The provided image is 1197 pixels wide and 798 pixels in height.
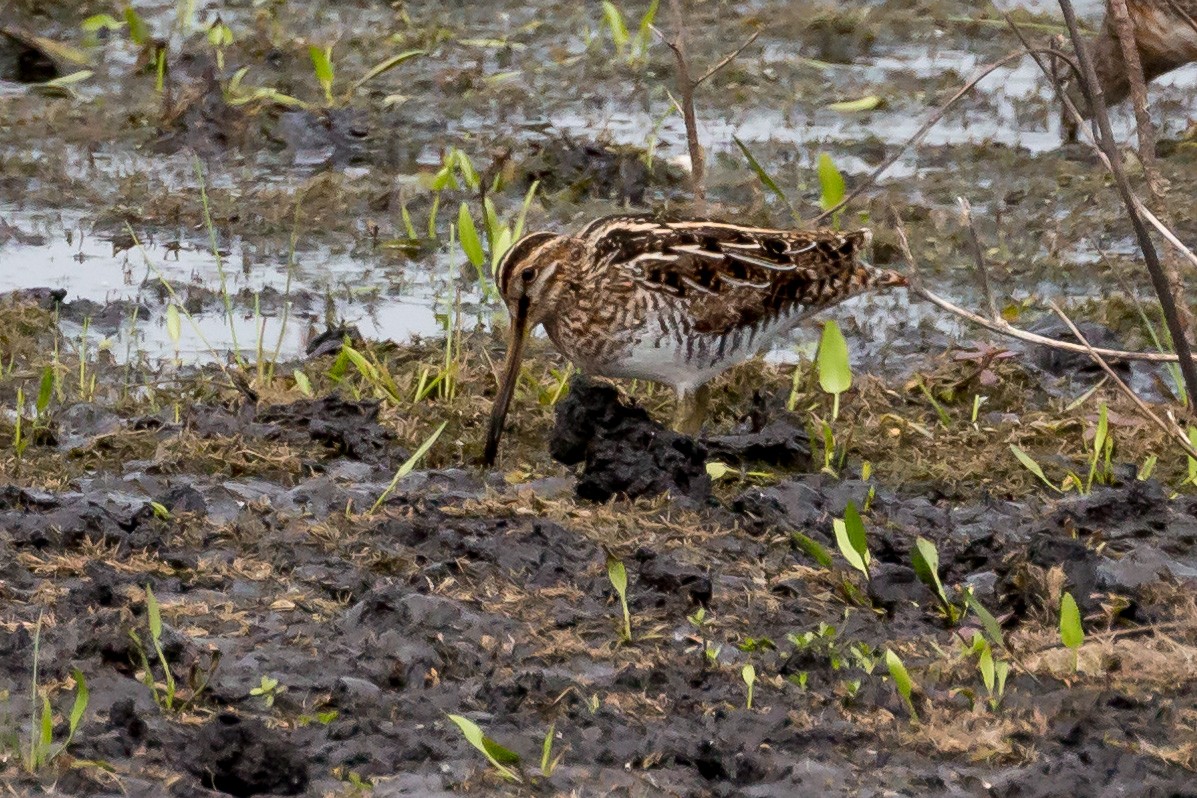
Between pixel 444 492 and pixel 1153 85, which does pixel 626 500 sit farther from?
pixel 1153 85

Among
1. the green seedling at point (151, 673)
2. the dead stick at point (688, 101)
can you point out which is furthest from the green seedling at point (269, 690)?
the dead stick at point (688, 101)

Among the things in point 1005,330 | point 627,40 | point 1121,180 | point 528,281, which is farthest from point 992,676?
point 627,40

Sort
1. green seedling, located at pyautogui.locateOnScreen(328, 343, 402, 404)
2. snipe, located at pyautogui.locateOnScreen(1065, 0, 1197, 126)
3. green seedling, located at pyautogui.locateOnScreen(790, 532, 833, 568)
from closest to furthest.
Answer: green seedling, located at pyautogui.locateOnScreen(790, 532, 833, 568), green seedling, located at pyautogui.locateOnScreen(328, 343, 402, 404), snipe, located at pyautogui.locateOnScreen(1065, 0, 1197, 126)

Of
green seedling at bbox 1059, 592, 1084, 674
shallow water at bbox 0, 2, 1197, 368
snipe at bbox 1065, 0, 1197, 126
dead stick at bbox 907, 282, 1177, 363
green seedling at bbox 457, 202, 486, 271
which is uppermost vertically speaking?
dead stick at bbox 907, 282, 1177, 363

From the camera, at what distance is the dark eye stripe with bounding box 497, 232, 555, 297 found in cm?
596

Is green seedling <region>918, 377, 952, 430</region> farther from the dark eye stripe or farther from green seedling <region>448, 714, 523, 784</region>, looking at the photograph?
green seedling <region>448, 714, 523, 784</region>

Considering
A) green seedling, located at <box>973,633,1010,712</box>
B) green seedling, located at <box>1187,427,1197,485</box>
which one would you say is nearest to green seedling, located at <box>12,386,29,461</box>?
green seedling, located at <box>973,633,1010,712</box>

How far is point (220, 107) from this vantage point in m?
9.23

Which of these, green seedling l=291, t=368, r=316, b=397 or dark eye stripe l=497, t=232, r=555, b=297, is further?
green seedling l=291, t=368, r=316, b=397

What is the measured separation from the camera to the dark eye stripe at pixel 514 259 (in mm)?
5965

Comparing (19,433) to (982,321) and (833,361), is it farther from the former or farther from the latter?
(982,321)

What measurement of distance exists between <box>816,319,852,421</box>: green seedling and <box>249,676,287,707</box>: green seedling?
210 centimetres

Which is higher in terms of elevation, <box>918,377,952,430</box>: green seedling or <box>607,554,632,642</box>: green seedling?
<box>607,554,632,642</box>: green seedling

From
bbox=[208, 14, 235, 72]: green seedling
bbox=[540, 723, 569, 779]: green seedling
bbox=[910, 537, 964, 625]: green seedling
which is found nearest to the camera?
bbox=[540, 723, 569, 779]: green seedling
